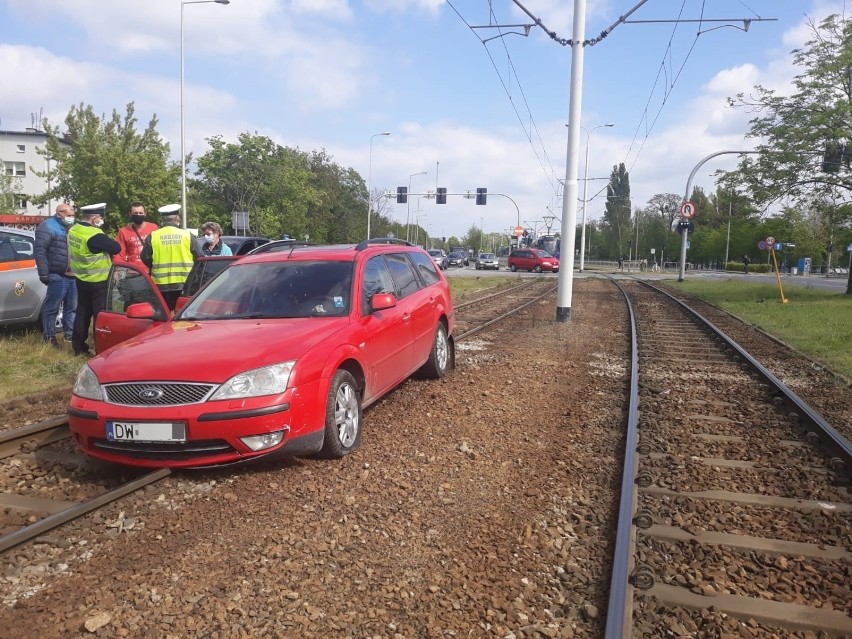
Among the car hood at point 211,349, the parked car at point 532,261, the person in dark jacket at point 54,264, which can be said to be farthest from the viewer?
the parked car at point 532,261

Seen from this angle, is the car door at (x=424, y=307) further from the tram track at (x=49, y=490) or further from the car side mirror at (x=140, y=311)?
the tram track at (x=49, y=490)

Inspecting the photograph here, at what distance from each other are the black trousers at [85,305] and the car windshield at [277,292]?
2994 millimetres

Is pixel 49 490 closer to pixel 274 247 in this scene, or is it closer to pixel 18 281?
pixel 274 247

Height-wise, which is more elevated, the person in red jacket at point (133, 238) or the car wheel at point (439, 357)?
the person in red jacket at point (133, 238)

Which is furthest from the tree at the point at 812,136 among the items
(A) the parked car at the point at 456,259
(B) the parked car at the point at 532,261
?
(A) the parked car at the point at 456,259

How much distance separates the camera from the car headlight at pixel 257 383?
414 centimetres

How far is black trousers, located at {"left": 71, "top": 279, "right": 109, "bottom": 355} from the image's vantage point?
318 inches

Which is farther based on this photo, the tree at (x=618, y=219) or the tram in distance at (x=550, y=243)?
the tree at (x=618, y=219)

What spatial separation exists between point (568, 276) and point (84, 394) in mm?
10619

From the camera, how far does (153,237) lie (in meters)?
7.58

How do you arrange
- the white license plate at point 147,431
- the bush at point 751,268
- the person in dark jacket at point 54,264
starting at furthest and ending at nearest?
the bush at point 751,268 → the person in dark jacket at point 54,264 → the white license plate at point 147,431

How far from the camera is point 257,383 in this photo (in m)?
4.21

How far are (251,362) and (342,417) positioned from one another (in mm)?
836

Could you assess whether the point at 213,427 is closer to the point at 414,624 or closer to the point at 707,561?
the point at 414,624
